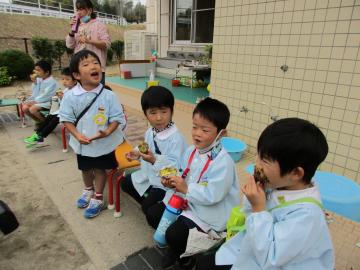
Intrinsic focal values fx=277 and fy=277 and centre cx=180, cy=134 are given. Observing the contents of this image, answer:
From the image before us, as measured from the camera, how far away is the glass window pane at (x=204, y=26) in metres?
9.37

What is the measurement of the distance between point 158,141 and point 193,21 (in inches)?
314

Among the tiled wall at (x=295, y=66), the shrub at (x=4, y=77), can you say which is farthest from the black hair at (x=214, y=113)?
the shrub at (x=4, y=77)

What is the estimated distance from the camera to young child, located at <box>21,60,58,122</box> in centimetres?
493

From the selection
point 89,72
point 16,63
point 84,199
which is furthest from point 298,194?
point 16,63

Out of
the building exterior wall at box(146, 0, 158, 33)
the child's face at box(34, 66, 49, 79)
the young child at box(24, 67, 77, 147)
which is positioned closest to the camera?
the young child at box(24, 67, 77, 147)

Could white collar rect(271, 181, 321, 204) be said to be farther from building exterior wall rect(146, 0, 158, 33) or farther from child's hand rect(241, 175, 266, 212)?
building exterior wall rect(146, 0, 158, 33)

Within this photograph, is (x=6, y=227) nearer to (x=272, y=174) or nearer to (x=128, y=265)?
(x=128, y=265)

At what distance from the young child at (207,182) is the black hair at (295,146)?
2.12ft

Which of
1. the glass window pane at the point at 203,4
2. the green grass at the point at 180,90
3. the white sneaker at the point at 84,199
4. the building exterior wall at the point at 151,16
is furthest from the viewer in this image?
the building exterior wall at the point at 151,16

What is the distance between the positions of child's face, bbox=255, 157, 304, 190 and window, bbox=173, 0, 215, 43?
8760 mm

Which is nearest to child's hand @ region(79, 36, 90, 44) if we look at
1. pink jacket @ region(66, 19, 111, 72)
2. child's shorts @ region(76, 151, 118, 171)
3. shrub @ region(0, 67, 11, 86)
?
pink jacket @ region(66, 19, 111, 72)

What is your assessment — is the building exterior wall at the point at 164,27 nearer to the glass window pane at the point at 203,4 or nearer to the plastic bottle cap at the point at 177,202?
the glass window pane at the point at 203,4

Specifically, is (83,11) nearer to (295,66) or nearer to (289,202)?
(295,66)

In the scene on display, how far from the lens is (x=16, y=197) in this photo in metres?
3.18
